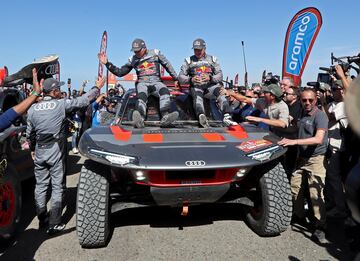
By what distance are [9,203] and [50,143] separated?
0.77 m

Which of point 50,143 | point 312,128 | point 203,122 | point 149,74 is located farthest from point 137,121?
point 312,128

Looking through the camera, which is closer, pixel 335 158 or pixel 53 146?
pixel 53 146

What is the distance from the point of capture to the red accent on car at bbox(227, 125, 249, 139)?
13.0 ft

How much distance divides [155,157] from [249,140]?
3.57ft

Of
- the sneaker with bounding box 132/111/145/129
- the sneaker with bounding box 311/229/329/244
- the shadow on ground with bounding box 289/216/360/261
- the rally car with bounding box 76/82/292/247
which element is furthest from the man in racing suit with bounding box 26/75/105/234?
the sneaker with bounding box 311/229/329/244

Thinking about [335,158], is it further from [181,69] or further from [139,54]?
[139,54]

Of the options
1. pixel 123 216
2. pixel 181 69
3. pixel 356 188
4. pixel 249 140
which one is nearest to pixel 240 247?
pixel 249 140

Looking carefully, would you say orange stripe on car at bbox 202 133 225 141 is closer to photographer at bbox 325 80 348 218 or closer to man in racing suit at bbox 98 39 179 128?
man in racing suit at bbox 98 39 179 128

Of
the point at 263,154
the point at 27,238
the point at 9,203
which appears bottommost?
the point at 27,238

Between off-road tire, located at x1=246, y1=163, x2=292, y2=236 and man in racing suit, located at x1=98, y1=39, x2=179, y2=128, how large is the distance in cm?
186

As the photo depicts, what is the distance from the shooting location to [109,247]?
11.8 ft

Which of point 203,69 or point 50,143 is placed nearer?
point 50,143

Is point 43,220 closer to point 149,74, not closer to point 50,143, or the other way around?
point 50,143

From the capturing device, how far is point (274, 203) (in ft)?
12.0
